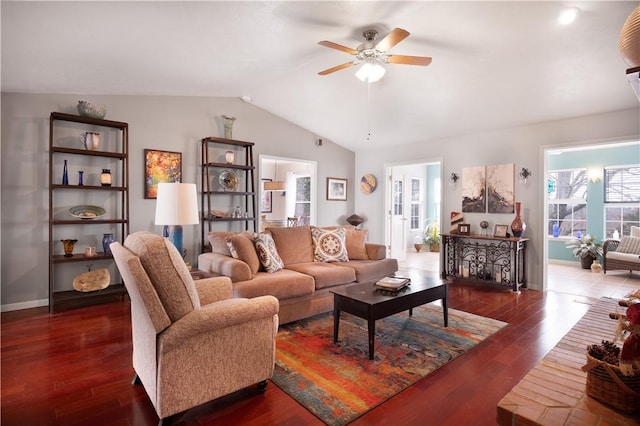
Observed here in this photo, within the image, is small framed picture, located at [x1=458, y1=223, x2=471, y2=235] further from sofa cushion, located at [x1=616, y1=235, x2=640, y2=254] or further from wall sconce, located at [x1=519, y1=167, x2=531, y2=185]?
sofa cushion, located at [x1=616, y1=235, x2=640, y2=254]

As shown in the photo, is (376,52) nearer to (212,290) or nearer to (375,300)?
(375,300)

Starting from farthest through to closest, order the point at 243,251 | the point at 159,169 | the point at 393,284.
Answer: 1. the point at 159,169
2. the point at 243,251
3. the point at 393,284

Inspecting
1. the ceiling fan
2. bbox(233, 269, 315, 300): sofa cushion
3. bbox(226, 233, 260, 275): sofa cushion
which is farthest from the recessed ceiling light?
bbox(226, 233, 260, 275): sofa cushion

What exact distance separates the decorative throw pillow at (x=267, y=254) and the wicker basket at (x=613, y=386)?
290 cm

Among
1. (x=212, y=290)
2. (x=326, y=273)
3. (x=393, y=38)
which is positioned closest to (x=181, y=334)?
(x=212, y=290)

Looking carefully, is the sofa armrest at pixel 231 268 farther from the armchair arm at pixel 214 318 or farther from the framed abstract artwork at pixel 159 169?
the framed abstract artwork at pixel 159 169

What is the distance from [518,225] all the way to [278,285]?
3.59m

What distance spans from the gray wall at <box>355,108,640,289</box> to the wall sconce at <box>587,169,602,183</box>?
9.75 ft

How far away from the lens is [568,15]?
2793 mm

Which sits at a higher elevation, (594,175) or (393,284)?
(594,175)

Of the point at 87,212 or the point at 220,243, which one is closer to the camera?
the point at 220,243

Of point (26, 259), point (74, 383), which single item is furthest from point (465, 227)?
point (26, 259)

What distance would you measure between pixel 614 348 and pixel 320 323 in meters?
2.62

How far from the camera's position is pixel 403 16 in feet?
9.87
